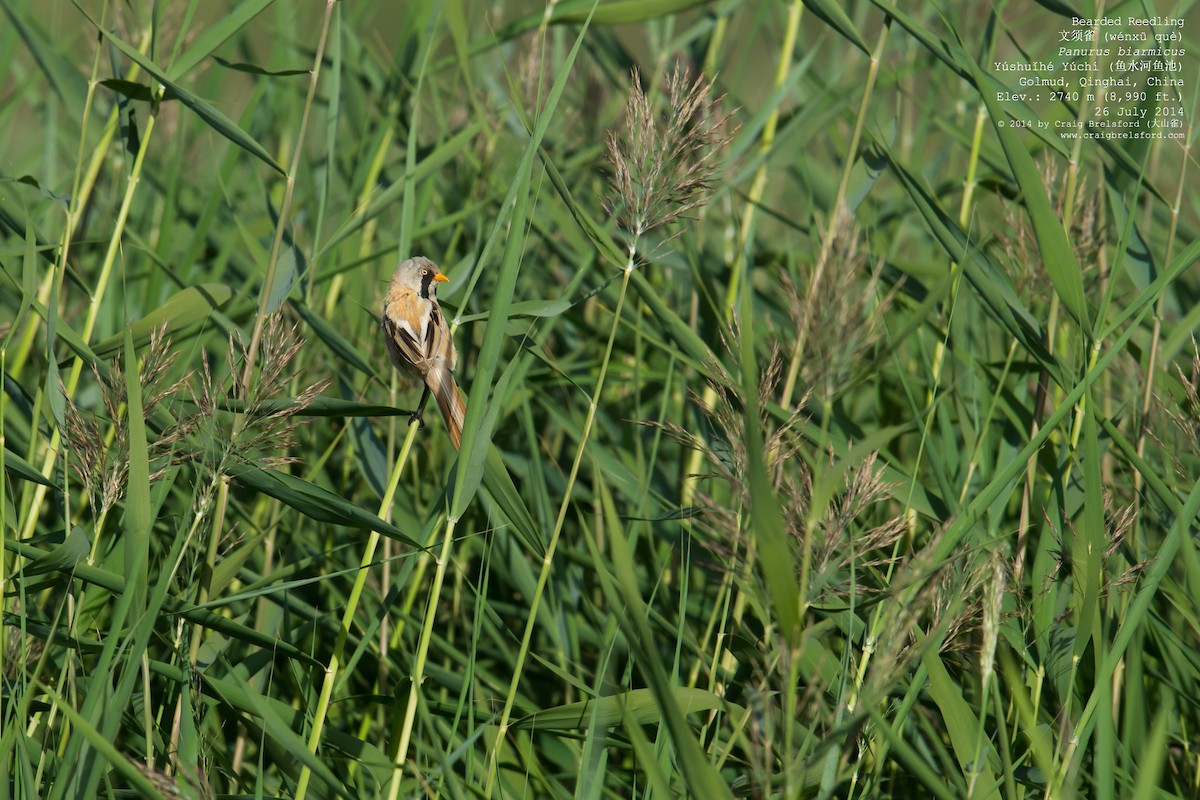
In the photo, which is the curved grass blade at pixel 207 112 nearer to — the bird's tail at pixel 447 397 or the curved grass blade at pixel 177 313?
the curved grass blade at pixel 177 313

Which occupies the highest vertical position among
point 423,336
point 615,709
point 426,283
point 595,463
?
point 426,283

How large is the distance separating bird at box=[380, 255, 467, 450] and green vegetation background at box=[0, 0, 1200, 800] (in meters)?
0.10

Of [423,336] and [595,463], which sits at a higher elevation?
[423,336]

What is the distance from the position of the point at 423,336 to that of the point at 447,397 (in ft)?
0.65

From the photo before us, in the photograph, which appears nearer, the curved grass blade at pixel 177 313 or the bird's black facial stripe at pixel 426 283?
the curved grass blade at pixel 177 313

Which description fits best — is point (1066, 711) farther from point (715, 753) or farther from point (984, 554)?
point (715, 753)

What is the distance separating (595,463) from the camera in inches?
59.7

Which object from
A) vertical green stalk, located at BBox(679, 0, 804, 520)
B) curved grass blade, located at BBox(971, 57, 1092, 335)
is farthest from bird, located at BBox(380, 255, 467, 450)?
curved grass blade, located at BBox(971, 57, 1092, 335)

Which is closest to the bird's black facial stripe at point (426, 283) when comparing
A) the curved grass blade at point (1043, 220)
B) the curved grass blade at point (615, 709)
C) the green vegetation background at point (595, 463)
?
the green vegetation background at point (595, 463)

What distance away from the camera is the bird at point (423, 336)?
84.4 inches

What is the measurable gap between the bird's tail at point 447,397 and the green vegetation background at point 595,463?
121mm

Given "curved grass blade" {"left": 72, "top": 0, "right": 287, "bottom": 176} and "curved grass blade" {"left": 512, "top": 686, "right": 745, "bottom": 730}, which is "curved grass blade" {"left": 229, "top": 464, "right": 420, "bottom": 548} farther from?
"curved grass blade" {"left": 72, "top": 0, "right": 287, "bottom": 176}

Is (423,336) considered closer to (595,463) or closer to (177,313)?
(177,313)

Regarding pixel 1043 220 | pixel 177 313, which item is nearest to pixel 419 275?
pixel 177 313
